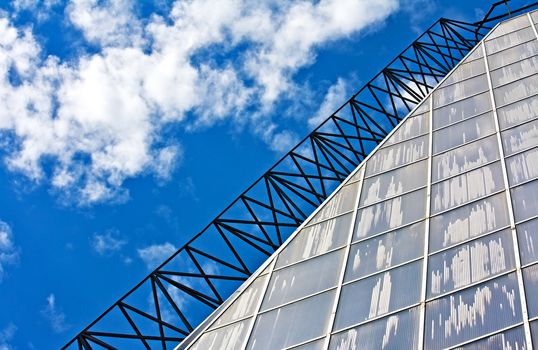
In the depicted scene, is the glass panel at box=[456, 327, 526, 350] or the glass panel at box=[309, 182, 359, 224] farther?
the glass panel at box=[309, 182, 359, 224]

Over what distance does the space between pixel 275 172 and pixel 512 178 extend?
37.6 ft

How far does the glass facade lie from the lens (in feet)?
38.4

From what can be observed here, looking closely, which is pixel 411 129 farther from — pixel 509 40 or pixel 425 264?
pixel 425 264

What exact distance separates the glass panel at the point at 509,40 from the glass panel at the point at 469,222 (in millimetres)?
14268

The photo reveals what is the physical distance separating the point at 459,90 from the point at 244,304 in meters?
13.1

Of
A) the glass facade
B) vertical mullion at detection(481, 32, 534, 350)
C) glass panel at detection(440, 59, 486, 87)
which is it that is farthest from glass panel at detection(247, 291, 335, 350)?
glass panel at detection(440, 59, 486, 87)

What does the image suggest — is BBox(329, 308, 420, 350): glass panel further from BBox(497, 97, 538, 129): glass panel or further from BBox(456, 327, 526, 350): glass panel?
BBox(497, 97, 538, 129): glass panel

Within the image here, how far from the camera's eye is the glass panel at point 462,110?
21.2 metres

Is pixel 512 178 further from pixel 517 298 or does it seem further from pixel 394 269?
pixel 517 298

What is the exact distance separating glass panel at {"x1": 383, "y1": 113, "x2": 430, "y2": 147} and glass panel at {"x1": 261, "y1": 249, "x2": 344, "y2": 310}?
7369 mm

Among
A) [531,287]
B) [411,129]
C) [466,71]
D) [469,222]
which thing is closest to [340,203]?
[411,129]

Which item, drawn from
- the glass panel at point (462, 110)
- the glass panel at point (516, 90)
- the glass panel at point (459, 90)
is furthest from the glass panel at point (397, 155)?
the glass panel at point (459, 90)

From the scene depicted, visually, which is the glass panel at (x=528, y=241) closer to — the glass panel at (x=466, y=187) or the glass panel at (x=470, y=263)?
the glass panel at (x=470, y=263)

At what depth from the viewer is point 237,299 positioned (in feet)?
61.6
